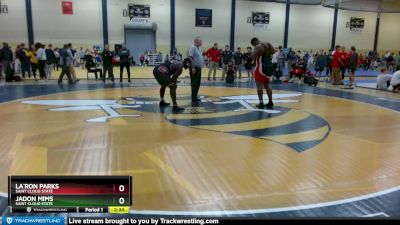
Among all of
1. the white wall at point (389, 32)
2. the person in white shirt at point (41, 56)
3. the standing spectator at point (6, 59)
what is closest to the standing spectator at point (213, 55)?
the person in white shirt at point (41, 56)

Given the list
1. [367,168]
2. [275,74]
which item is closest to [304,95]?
[275,74]

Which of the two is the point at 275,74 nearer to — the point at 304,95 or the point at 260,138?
the point at 304,95

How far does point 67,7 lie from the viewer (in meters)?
23.7

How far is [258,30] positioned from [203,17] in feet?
15.7

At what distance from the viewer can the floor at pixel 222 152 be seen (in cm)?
313

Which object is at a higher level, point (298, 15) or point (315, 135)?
point (298, 15)

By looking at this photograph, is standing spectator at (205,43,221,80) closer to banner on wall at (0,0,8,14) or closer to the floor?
the floor

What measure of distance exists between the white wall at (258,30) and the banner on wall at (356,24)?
670 centimetres

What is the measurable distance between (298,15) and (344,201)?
2809 centimetres

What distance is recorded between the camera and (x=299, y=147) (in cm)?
483

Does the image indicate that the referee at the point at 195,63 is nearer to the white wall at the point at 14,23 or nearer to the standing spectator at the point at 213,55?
the standing spectator at the point at 213,55

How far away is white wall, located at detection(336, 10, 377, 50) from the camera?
30.0 metres
